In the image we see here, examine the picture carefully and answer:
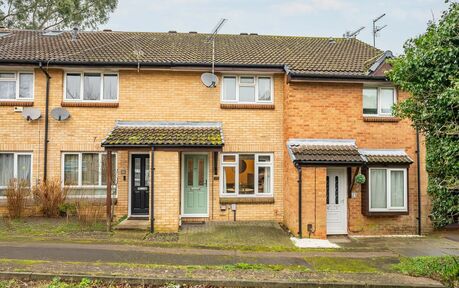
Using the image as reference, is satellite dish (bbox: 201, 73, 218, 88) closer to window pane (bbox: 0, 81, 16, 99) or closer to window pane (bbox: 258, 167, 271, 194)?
window pane (bbox: 258, 167, 271, 194)

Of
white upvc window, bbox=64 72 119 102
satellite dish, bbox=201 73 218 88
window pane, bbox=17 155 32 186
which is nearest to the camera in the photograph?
satellite dish, bbox=201 73 218 88

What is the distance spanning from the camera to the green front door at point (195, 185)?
11.8m

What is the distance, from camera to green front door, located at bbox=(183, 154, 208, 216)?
38.6ft

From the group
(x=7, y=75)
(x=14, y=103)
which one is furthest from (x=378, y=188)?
(x=7, y=75)

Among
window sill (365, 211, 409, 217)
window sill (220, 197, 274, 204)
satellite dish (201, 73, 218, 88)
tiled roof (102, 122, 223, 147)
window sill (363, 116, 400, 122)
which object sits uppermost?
satellite dish (201, 73, 218, 88)

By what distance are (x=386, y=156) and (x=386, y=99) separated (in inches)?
79.0

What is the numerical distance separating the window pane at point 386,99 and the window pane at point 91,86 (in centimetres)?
973

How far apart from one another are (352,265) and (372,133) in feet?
17.2

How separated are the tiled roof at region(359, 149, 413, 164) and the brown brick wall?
0.18m

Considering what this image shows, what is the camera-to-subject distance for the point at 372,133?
36.8 feet

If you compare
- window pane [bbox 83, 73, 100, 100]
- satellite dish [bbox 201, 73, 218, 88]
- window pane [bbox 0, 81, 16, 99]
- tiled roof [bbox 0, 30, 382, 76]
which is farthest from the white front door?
window pane [bbox 0, 81, 16, 99]

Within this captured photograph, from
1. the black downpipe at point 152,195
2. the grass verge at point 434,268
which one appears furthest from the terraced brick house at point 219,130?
the grass verge at point 434,268

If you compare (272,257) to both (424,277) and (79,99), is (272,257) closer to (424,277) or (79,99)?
(424,277)

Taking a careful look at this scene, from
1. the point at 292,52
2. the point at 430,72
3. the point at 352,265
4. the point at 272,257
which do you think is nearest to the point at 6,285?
the point at 272,257
